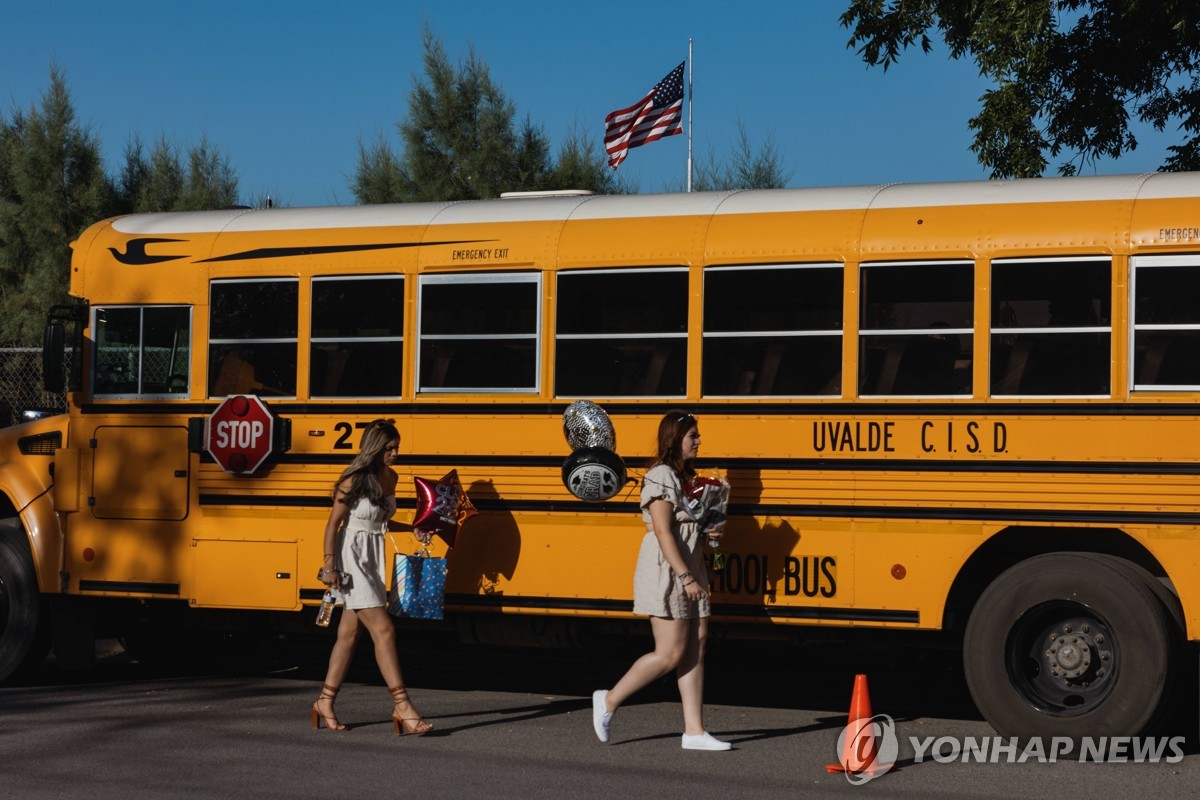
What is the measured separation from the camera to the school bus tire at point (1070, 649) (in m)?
7.34

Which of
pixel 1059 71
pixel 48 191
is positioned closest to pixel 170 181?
pixel 48 191

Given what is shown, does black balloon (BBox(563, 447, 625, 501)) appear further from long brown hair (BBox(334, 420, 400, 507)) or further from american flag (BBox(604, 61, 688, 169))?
american flag (BBox(604, 61, 688, 169))

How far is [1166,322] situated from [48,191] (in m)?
27.2

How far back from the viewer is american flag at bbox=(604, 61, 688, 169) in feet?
58.9

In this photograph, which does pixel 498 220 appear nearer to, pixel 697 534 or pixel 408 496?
pixel 408 496

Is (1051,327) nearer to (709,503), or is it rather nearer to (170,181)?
(709,503)

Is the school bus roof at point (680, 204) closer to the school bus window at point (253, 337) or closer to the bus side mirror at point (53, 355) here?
the school bus window at point (253, 337)

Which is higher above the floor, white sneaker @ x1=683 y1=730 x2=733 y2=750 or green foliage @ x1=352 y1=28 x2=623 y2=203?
green foliage @ x1=352 y1=28 x2=623 y2=203

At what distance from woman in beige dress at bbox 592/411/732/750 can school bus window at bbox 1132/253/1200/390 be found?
7.12 feet

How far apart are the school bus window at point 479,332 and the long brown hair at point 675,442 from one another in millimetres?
1188

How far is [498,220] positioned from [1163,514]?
3865 millimetres

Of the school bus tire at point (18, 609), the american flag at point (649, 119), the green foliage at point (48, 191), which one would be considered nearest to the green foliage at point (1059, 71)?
the american flag at point (649, 119)

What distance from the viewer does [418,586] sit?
27.3 ft

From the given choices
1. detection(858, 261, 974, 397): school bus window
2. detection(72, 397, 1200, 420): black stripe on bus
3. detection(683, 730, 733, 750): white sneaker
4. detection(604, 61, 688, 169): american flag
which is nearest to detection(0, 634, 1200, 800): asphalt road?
detection(683, 730, 733, 750): white sneaker
